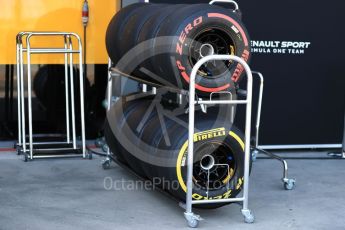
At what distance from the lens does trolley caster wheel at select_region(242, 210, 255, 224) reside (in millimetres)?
3992

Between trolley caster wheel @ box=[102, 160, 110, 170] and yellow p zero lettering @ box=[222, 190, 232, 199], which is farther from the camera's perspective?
trolley caster wheel @ box=[102, 160, 110, 170]

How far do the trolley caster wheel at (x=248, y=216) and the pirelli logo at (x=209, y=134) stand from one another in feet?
1.71

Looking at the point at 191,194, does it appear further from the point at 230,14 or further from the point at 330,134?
the point at 330,134

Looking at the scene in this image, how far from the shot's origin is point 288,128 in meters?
6.23

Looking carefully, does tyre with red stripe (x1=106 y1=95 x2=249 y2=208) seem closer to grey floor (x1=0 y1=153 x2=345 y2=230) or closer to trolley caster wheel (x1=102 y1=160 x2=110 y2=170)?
grey floor (x1=0 y1=153 x2=345 y2=230)

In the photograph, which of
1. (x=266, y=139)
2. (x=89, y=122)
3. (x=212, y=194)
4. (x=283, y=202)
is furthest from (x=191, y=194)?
(x=89, y=122)

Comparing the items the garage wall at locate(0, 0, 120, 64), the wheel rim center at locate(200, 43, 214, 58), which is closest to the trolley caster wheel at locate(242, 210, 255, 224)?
the wheel rim center at locate(200, 43, 214, 58)

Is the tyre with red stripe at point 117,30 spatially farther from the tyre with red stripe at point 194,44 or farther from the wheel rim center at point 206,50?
the wheel rim center at point 206,50

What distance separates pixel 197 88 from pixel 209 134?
29 centimetres

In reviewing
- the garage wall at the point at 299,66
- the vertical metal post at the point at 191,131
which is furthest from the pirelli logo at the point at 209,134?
the garage wall at the point at 299,66

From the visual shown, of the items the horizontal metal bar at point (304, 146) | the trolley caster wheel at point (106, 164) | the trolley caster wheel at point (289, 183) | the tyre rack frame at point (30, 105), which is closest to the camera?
the trolley caster wheel at point (289, 183)

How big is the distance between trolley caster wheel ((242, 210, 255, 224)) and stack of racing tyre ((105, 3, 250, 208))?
138 millimetres

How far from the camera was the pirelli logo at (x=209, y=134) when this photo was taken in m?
3.89

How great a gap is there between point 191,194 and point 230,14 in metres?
1.16
